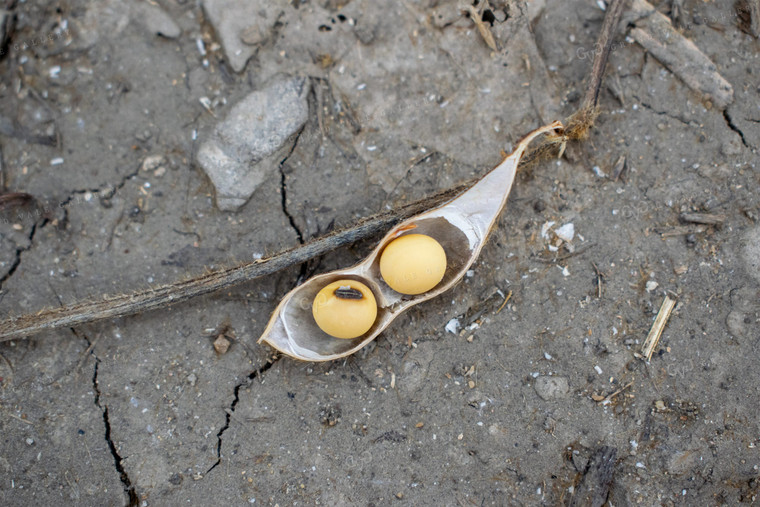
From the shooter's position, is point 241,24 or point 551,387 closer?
point 551,387

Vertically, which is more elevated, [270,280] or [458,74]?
[458,74]

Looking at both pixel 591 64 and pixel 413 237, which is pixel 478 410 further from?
pixel 591 64

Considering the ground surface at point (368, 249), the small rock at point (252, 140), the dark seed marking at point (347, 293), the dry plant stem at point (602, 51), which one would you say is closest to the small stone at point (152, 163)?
the ground surface at point (368, 249)

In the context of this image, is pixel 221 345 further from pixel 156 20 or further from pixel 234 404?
pixel 156 20

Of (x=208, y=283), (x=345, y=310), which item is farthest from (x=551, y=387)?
(x=208, y=283)

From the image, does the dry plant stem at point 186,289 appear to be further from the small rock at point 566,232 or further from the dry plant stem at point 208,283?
the small rock at point 566,232

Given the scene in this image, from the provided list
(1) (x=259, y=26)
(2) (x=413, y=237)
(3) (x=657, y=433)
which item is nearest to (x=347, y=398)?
(2) (x=413, y=237)

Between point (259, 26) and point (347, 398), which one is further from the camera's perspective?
point (259, 26)

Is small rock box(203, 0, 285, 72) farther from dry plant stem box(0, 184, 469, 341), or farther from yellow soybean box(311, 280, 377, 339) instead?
yellow soybean box(311, 280, 377, 339)
